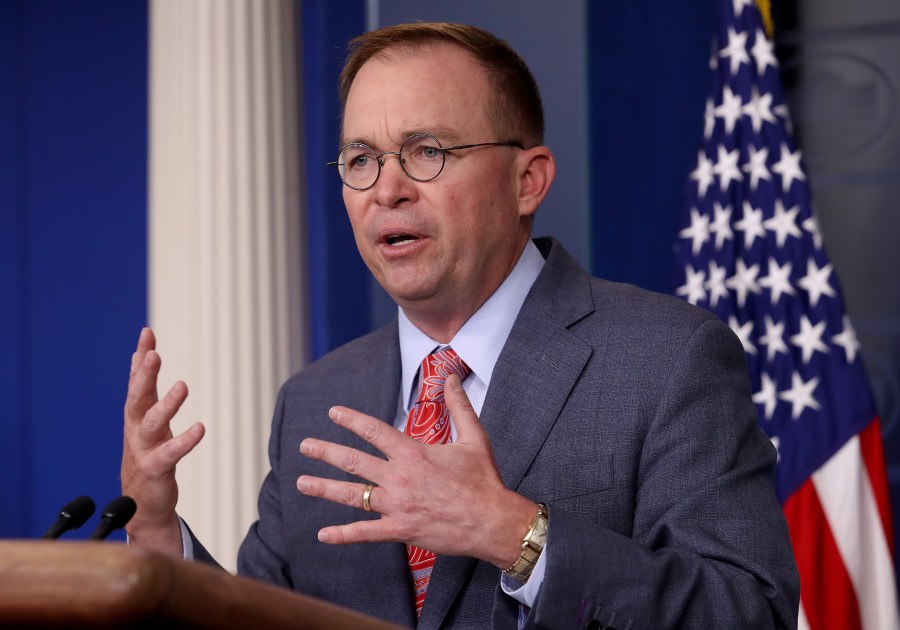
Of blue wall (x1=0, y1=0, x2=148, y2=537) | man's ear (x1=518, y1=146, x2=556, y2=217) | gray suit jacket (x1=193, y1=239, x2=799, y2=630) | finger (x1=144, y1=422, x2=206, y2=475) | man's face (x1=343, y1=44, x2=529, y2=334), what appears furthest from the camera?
blue wall (x1=0, y1=0, x2=148, y2=537)

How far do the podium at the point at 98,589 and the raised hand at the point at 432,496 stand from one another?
2.32 ft

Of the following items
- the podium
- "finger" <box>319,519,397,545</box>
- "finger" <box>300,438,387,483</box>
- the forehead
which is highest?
the forehead

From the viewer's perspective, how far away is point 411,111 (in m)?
1.93

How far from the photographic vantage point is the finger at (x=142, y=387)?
1773 mm

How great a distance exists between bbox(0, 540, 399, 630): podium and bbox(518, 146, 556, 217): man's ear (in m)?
1.48

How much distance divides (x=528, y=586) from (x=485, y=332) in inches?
23.1

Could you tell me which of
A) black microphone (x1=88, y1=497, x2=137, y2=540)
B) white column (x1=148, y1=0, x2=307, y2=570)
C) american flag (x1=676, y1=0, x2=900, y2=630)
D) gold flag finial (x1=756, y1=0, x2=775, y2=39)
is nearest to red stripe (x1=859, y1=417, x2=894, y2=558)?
american flag (x1=676, y1=0, x2=900, y2=630)

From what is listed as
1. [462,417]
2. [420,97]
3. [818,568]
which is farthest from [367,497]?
[818,568]

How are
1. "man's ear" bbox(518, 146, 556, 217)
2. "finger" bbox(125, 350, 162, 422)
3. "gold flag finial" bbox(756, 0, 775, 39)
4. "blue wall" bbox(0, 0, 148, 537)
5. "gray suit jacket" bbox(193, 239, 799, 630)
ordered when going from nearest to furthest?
"gray suit jacket" bbox(193, 239, 799, 630), "finger" bbox(125, 350, 162, 422), "man's ear" bbox(518, 146, 556, 217), "gold flag finial" bbox(756, 0, 775, 39), "blue wall" bbox(0, 0, 148, 537)

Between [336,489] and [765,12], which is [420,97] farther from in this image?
[765,12]

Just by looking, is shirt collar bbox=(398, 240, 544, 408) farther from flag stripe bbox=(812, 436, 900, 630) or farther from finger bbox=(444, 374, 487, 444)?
flag stripe bbox=(812, 436, 900, 630)

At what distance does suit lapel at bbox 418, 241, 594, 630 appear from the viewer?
169cm

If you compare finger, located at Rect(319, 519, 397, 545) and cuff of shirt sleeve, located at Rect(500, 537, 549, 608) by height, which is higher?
finger, located at Rect(319, 519, 397, 545)

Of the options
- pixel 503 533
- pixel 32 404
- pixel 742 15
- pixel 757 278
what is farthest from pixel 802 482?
pixel 32 404
